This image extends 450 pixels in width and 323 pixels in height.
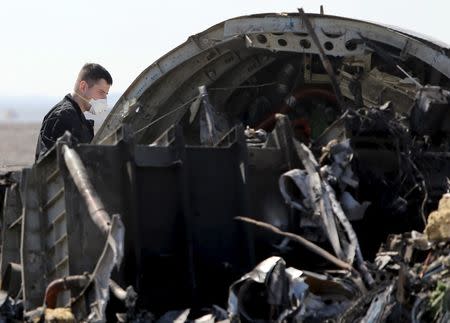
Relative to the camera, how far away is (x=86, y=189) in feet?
27.7

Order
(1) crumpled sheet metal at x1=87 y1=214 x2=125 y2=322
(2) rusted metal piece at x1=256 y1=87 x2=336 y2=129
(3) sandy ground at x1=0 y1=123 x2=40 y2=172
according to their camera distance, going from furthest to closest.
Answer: (3) sandy ground at x1=0 y1=123 x2=40 y2=172
(2) rusted metal piece at x1=256 y1=87 x2=336 y2=129
(1) crumpled sheet metal at x1=87 y1=214 x2=125 y2=322

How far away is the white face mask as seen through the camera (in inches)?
446

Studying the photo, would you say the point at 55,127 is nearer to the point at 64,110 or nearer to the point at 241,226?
the point at 64,110

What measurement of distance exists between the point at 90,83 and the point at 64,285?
10.8 feet

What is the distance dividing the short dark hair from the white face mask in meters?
0.18

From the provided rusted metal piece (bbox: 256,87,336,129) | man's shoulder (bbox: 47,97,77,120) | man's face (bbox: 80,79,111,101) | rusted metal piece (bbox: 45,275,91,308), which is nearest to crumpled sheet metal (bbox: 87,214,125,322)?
rusted metal piece (bbox: 45,275,91,308)

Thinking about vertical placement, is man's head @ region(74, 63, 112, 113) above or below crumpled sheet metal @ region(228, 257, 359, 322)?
above

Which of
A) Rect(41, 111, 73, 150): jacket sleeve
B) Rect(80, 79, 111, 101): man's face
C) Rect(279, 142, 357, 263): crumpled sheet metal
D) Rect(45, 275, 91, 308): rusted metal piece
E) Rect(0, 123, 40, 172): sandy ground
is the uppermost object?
Rect(0, 123, 40, 172): sandy ground

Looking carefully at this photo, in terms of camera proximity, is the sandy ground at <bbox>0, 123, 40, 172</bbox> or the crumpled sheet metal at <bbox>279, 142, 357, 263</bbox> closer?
the crumpled sheet metal at <bbox>279, 142, 357, 263</bbox>

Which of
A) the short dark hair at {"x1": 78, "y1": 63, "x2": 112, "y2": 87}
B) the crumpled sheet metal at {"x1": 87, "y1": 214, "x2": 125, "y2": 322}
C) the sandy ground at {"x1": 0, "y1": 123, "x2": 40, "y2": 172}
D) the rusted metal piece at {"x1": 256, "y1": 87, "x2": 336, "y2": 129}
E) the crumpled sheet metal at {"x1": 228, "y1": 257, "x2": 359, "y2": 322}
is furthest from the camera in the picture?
the sandy ground at {"x1": 0, "y1": 123, "x2": 40, "y2": 172}

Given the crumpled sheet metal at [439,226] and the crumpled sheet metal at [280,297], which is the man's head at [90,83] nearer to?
the crumpled sheet metal at [280,297]

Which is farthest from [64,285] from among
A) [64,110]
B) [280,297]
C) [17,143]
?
[17,143]

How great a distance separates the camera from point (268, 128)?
12406 mm

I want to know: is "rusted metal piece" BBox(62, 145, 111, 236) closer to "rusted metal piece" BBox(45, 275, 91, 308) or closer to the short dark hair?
"rusted metal piece" BBox(45, 275, 91, 308)
